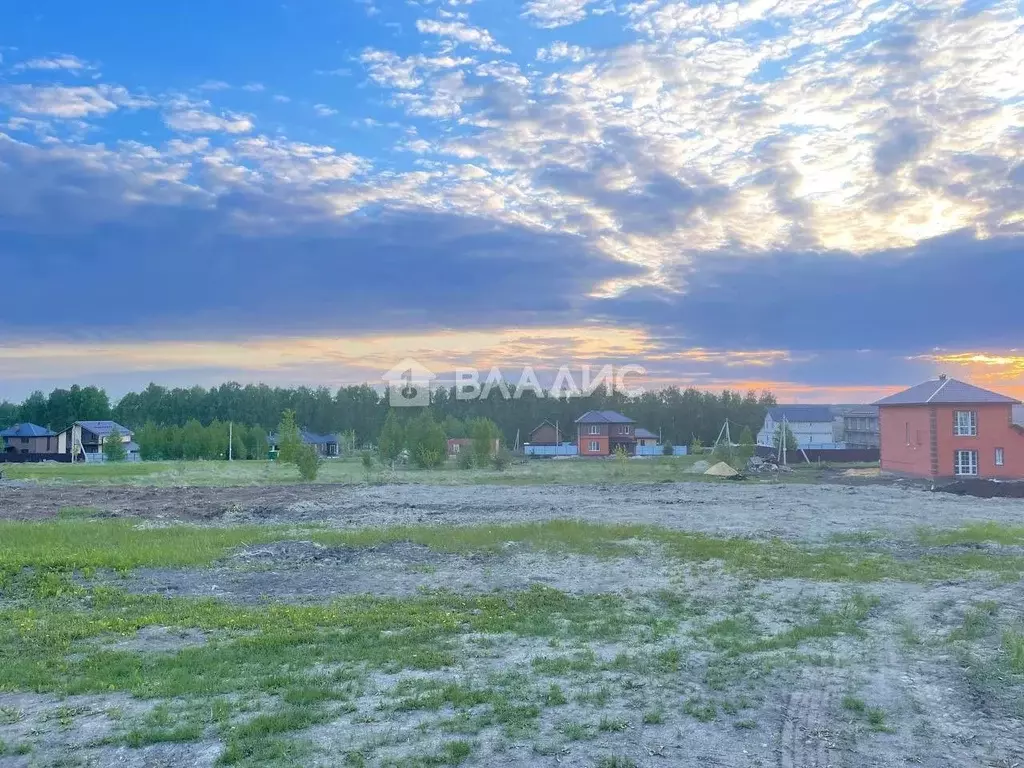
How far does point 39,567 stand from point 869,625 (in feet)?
44.5

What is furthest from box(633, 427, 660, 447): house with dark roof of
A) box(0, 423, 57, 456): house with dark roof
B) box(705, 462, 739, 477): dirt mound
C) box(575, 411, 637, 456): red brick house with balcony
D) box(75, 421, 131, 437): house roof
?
box(0, 423, 57, 456): house with dark roof

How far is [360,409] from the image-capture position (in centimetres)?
11694

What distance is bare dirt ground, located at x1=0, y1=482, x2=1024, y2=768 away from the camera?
5.73 meters

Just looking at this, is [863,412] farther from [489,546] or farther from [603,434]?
[489,546]

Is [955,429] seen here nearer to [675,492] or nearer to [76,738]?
[675,492]

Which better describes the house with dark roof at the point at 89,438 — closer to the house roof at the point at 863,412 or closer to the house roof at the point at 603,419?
the house roof at the point at 603,419

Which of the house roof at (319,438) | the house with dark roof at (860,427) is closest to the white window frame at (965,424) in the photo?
the house with dark roof at (860,427)

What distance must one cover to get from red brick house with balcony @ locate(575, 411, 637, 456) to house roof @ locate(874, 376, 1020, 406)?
41076 millimetres

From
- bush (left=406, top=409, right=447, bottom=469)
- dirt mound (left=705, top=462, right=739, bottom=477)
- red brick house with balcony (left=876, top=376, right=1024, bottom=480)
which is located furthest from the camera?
bush (left=406, top=409, right=447, bottom=469)

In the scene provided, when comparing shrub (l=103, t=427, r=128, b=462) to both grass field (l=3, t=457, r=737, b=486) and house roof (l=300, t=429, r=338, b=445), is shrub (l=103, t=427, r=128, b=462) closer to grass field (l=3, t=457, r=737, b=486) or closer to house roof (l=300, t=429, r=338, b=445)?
grass field (l=3, t=457, r=737, b=486)

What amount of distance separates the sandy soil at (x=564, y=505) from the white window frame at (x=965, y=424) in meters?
7.02

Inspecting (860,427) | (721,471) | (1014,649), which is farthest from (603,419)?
(1014,649)

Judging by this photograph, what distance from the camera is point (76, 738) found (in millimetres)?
5945

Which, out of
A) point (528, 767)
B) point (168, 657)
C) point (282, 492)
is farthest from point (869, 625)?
point (282, 492)
